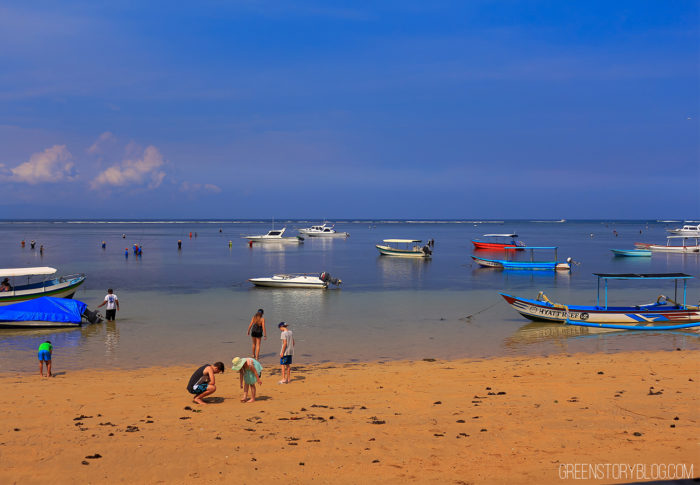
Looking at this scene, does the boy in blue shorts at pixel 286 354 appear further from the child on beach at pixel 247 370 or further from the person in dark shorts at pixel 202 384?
the person in dark shorts at pixel 202 384

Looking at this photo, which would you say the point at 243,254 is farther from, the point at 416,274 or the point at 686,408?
the point at 686,408

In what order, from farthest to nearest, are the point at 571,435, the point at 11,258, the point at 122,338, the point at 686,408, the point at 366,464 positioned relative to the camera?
the point at 11,258
the point at 122,338
the point at 686,408
the point at 571,435
the point at 366,464

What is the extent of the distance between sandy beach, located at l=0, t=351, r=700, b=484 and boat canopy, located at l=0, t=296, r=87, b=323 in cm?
876

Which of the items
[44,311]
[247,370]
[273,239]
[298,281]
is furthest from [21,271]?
[273,239]

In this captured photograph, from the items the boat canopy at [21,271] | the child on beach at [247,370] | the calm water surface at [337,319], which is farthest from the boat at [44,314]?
the child on beach at [247,370]

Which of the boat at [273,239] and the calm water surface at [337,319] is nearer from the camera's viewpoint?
the calm water surface at [337,319]

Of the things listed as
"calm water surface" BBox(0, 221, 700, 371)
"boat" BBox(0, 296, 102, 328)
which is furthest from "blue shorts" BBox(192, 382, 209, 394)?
"boat" BBox(0, 296, 102, 328)

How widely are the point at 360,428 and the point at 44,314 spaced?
1907 centimetres

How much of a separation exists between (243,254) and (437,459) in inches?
2785

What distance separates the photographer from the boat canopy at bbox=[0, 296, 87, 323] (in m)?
24.5

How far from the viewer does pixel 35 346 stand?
21.4 m

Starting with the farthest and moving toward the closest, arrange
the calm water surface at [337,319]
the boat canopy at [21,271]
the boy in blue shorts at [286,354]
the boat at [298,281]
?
the boat at [298,281], the boat canopy at [21,271], the calm water surface at [337,319], the boy in blue shorts at [286,354]

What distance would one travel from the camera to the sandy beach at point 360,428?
917cm

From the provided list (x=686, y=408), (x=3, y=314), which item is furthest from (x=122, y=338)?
(x=686, y=408)
